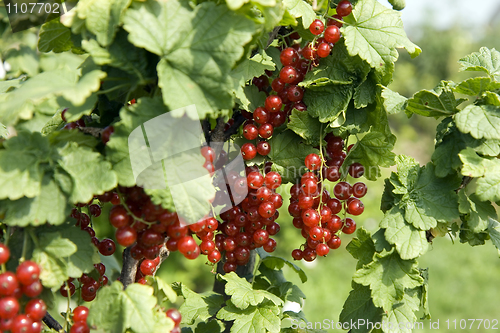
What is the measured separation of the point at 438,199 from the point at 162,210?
0.62 meters

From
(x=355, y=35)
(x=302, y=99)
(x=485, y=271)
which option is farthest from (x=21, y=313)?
(x=485, y=271)

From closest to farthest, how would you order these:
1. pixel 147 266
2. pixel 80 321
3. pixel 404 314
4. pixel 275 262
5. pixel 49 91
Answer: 1. pixel 49 91
2. pixel 80 321
3. pixel 147 266
4. pixel 404 314
5. pixel 275 262

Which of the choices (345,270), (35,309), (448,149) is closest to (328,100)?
(448,149)

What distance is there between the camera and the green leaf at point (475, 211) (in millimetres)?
898

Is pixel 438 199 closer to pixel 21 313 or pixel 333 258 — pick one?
pixel 21 313

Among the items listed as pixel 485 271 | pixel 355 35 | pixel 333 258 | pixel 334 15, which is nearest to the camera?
pixel 355 35

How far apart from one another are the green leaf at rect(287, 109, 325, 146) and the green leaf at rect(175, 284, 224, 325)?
18.7 inches

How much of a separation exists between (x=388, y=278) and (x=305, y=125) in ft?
1.29

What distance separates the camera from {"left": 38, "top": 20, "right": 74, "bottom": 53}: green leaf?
2.92 ft

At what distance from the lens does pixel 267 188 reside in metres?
0.94

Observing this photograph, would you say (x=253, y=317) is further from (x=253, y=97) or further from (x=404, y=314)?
(x=253, y=97)

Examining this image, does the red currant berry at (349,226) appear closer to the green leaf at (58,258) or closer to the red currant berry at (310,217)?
the red currant berry at (310,217)

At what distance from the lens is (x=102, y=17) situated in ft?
2.23

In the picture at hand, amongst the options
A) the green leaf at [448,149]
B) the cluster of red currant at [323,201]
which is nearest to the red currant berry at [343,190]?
the cluster of red currant at [323,201]
